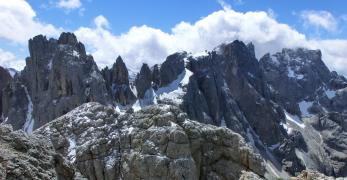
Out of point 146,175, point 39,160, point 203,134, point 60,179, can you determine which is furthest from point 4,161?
point 203,134

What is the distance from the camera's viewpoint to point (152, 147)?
2137 inches

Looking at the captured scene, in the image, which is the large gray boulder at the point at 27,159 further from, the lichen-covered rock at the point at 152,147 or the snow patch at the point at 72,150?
the snow patch at the point at 72,150

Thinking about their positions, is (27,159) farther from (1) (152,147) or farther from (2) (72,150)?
(2) (72,150)

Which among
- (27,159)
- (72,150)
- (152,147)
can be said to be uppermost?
(72,150)

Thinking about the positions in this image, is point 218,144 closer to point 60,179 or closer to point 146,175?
point 146,175

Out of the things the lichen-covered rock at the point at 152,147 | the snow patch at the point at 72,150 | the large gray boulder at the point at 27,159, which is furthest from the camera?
the snow patch at the point at 72,150

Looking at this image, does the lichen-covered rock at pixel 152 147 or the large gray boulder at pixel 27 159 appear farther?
the lichen-covered rock at pixel 152 147

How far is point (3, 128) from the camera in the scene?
17250mm

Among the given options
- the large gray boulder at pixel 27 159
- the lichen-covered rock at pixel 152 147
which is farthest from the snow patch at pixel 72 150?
the large gray boulder at pixel 27 159

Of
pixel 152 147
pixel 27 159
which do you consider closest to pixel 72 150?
pixel 152 147

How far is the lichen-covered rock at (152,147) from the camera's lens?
172 feet

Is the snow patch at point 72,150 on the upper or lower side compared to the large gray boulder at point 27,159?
upper

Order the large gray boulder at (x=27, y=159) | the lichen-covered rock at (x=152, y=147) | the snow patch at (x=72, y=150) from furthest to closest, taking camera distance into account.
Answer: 1. the snow patch at (x=72, y=150)
2. the lichen-covered rock at (x=152, y=147)
3. the large gray boulder at (x=27, y=159)

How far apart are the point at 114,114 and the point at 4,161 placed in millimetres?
50627
